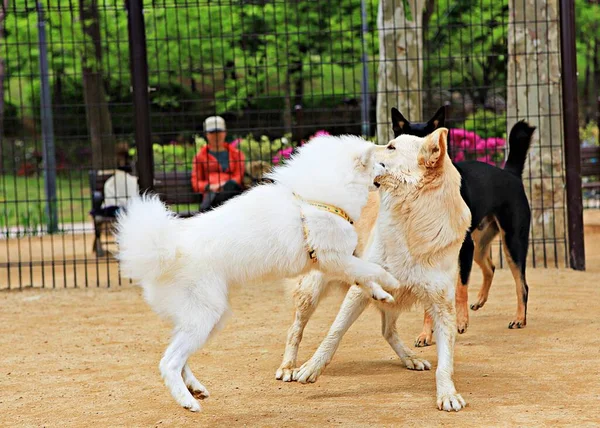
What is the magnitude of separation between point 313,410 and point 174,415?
728mm

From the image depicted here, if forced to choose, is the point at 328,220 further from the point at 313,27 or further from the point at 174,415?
the point at 313,27

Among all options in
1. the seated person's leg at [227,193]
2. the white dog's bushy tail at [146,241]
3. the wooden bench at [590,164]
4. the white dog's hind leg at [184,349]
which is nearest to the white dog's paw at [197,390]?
the white dog's hind leg at [184,349]

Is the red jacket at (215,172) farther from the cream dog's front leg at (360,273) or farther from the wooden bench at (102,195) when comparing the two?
the cream dog's front leg at (360,273)

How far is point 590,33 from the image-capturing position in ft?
85.7

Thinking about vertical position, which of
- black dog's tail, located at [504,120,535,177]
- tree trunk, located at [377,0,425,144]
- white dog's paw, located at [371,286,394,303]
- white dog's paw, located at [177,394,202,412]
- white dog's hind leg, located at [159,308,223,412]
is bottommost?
white dog's paw, located at [177,394,202,412]

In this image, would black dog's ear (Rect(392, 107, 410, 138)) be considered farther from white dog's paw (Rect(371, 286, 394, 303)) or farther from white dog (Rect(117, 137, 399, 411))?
white dog's paw (Rect(371, 286, 394, 303))

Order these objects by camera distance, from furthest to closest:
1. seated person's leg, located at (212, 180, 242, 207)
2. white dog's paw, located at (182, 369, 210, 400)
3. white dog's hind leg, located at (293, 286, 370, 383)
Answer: seated person's leg, located at (212, 180, 242, 207) < white dog's hind leg, located at (293, 286, 370, 383) < white dog's paw, located at (182, 369, 210, 400)

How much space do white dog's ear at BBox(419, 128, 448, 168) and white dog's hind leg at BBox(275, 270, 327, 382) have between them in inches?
44.5

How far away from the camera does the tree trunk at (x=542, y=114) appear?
33.0 ft

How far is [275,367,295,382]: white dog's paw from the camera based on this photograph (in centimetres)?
534

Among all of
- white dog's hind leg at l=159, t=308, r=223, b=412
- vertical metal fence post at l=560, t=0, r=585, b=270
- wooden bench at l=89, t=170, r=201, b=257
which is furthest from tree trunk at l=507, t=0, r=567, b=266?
white dog's hind leg at l=159, t=308, r=223, b=412

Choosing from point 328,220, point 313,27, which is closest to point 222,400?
point 328,220

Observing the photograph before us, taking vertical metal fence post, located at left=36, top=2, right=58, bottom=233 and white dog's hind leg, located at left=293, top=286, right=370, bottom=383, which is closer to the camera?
white dog's hind leg, located at left=293, top=286, right=370, bottom=383

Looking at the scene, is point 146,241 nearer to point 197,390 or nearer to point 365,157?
point 197,390
